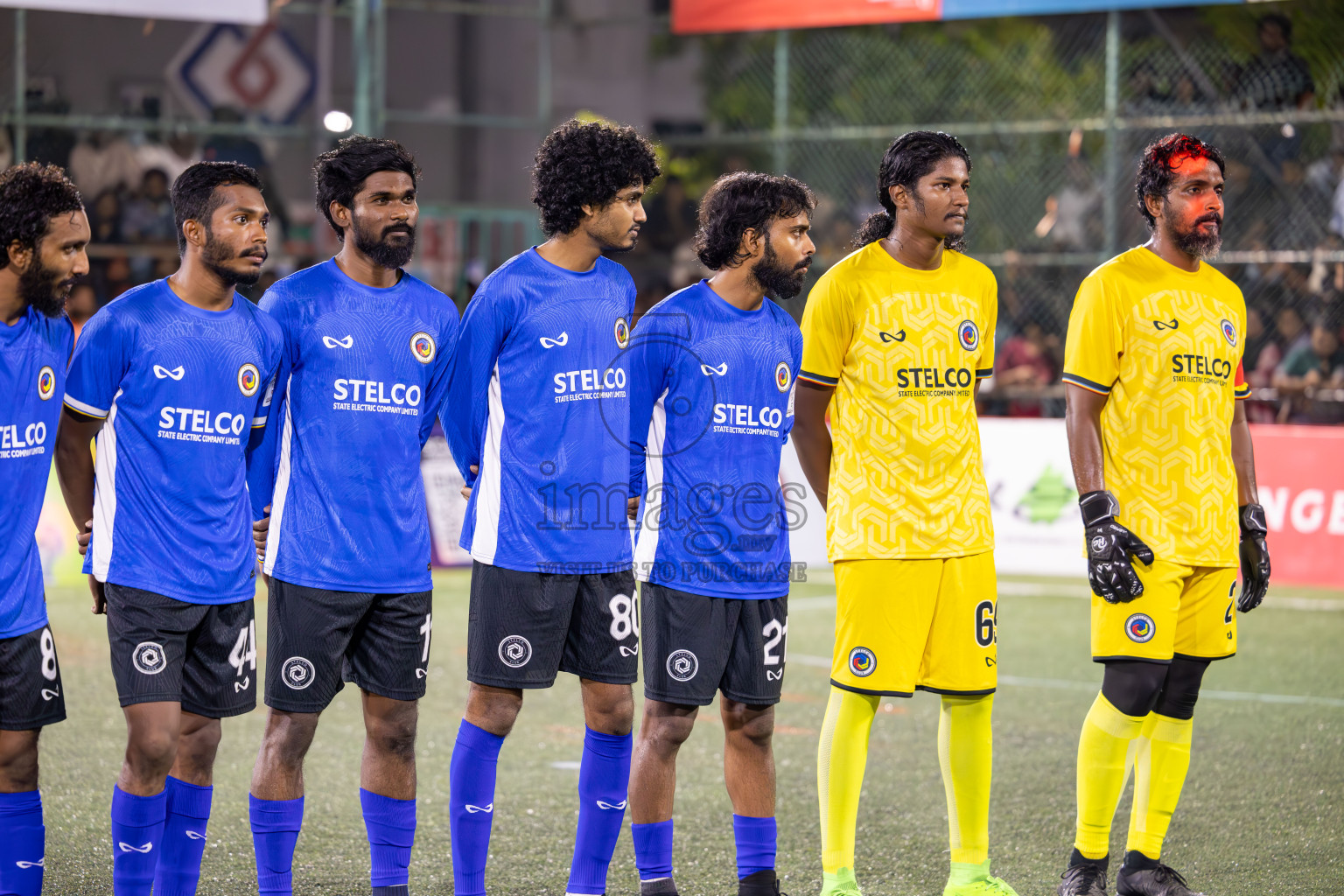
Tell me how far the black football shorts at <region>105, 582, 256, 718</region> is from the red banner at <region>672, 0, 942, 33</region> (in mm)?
12416

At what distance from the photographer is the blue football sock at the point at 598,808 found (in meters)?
4.55

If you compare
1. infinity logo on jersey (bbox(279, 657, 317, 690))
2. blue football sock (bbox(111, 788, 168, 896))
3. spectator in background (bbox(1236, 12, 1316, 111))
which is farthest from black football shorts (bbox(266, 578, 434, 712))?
spectator in background (bbox(1236, 12, 1316, 111))

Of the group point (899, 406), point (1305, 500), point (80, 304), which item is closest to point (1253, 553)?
point (899, 406)

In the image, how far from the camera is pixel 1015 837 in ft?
18.8

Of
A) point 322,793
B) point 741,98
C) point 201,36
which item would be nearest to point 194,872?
point 322,793

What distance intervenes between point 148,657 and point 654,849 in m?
1.50

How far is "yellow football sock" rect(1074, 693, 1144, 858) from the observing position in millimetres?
4906

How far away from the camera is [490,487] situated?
4543 millimetres

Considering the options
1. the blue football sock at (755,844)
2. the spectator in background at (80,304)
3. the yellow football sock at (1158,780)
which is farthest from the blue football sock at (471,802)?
the spectator in background at (80,304)

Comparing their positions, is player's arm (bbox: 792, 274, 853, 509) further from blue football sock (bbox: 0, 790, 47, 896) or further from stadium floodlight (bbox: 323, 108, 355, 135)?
stadium floodlight (bbox: 323, 108, 355, 135)

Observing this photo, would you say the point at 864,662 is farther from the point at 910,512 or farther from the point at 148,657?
the point at 148,657

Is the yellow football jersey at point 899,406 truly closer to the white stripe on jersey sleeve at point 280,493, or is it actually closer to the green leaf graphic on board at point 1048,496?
the white stripe on jersey sleeve at point 280,493

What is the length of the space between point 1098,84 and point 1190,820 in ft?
41.3

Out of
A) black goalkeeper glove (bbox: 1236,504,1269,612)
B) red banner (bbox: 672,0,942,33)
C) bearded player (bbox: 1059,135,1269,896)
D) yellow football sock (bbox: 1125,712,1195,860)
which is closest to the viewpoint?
bearded player (bbox: 1059,135,1269,896)
